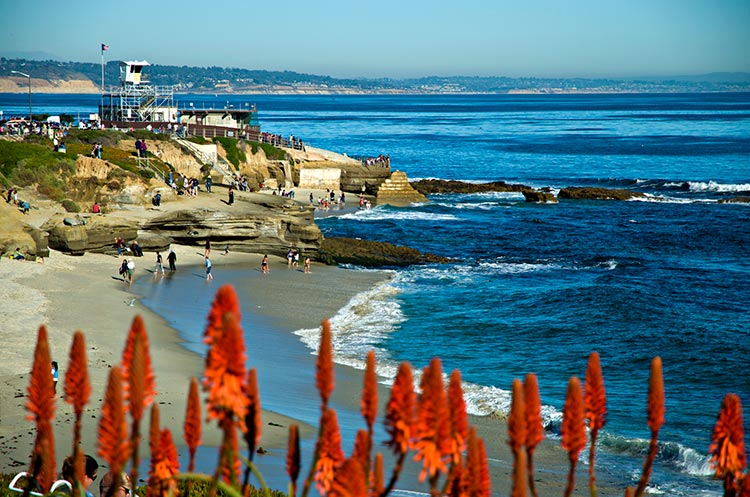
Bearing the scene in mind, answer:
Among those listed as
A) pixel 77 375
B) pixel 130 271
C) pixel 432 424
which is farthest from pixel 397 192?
pixel 77 375

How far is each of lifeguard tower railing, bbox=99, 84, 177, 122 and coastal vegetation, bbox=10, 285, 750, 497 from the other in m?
80.5

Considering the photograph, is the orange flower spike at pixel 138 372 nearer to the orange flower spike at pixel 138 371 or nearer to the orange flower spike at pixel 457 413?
the orange flower spike at pixel 138 371

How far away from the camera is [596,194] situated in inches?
3246

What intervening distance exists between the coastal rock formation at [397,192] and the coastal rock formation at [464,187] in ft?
17.2

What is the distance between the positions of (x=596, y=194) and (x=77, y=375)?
81626 mm

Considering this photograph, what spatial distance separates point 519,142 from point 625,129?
151 ft

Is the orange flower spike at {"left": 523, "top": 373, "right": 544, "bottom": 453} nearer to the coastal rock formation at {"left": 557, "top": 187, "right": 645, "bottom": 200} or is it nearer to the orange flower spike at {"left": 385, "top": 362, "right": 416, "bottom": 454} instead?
the orange flower spike at {"left": 385, "top": 362, "right": 416, "bottom": 454}

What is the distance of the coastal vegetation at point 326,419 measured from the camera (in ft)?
10.8

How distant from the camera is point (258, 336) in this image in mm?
31188

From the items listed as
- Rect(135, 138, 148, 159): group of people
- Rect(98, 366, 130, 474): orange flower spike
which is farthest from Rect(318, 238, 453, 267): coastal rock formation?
Rect(98, 366, 130, 474): orange flower spike

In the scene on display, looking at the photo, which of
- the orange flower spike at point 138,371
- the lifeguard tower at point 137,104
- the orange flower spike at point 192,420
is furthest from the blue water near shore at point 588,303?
the lifeguard tower at point 137,104

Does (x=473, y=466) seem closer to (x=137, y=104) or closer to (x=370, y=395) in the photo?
(x=370, y=395)

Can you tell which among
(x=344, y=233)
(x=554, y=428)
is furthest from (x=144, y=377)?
(x=344, y=233)

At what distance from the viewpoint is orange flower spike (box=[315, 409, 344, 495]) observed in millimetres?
4184
